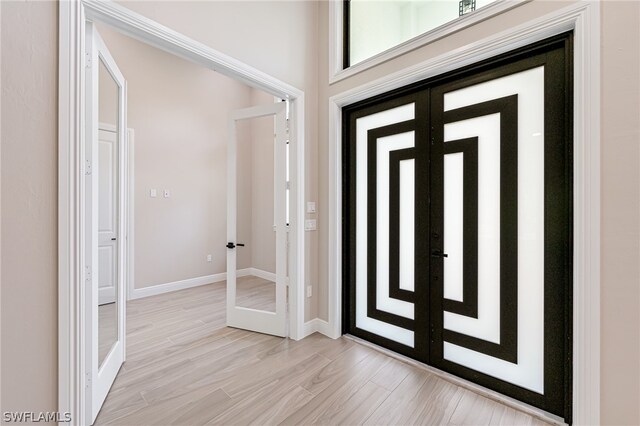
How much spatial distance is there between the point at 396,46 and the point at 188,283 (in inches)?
174

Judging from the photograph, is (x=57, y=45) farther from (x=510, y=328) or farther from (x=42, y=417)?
(x=510, y=328)

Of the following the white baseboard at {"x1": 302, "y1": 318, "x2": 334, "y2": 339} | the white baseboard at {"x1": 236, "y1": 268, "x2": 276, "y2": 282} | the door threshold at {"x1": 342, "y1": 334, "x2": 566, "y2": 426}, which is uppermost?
the white baseboard at {"x1": 236, "y1": 268, "x2": 276, "y2": 282}

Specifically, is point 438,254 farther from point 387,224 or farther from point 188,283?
point 188,283

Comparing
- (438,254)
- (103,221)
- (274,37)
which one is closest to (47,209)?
(103,221)

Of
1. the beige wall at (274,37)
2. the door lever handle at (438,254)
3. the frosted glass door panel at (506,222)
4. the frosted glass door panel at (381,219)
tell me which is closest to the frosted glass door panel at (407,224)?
the frosted glass door panel at (381,219)

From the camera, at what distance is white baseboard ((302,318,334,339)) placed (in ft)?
9.28

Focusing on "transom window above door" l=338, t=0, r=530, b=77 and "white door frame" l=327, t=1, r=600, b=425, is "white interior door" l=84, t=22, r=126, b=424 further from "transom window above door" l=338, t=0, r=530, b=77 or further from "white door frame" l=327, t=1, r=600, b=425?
"white door frame" l=327, t=1, r=600, b=425

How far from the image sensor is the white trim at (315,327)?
2836 millimetres

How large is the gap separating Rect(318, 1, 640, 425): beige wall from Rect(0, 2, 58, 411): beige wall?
2844 mm

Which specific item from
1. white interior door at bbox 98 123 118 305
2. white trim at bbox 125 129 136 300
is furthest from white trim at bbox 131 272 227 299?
white interior door at bbox 98 123 118 305

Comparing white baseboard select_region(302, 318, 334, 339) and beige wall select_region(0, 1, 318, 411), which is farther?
white baseboard select_region(302, 318, 334, 339)

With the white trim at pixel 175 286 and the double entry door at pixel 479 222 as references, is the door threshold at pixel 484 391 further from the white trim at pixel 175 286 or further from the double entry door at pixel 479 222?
the white trim at pixel 175 286

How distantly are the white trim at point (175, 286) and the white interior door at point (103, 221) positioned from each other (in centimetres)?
200

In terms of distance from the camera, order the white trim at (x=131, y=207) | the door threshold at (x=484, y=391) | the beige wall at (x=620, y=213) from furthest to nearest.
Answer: the white trim at (x=131, y=207) < the door threshold at (x=484, y=391) < the beige wall at (x=620, y=213)
